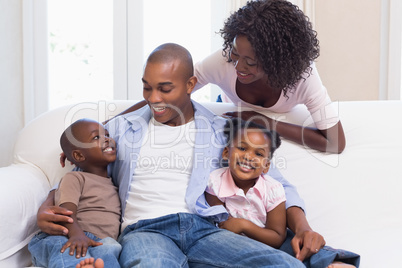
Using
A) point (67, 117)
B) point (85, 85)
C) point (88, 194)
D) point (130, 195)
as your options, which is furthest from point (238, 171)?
point (85, 85)

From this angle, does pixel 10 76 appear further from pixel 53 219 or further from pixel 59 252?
pixel 59 252

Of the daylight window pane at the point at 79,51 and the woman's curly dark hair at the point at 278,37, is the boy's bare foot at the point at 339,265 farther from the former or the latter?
the daylight window pane at the point at 79,51

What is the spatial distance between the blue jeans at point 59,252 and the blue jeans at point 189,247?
4 centimetres

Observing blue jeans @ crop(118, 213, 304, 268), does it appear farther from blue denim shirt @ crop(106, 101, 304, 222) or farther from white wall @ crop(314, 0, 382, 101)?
white wall @ crop(314, 0, 382, 101)

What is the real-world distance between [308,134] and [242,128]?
343mm

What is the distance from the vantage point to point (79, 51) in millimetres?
3553

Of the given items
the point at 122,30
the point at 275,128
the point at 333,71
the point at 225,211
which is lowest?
the point at 225,211

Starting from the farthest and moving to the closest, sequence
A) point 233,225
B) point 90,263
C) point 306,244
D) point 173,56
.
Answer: point 173,56 < point 233,225 < point 306,244 < point 90,263

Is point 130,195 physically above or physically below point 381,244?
above

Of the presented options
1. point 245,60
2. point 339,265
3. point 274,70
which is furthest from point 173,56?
point 339,265

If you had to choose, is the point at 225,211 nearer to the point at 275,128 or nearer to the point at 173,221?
the point at 173,221

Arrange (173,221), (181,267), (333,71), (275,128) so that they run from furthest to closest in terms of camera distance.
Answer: (333,71)
(275,128)
(173,221)
(181,267)

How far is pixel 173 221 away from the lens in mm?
1445

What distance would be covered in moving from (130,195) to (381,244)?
844 mm
